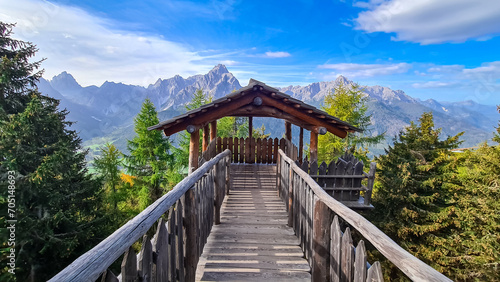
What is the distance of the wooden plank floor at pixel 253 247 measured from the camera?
3557 mm

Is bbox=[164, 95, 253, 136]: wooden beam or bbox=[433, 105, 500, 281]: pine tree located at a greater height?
bbox=[164, 95, 253, 136]: wooden beam

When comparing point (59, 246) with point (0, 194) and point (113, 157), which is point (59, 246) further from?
point (113, 157)

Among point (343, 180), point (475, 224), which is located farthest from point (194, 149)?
point (475, 224)

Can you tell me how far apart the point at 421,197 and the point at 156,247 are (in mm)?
17547

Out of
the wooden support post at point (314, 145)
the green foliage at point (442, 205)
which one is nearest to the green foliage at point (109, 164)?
the wooden support post at point (314, 145)

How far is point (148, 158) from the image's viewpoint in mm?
23359

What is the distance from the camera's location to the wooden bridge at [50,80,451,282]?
1.54 meters

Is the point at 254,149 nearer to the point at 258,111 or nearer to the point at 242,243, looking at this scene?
the point at 258,111

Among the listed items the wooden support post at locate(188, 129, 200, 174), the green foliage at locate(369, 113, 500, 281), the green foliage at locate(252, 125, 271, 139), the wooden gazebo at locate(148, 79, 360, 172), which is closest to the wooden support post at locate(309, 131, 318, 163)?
the wooden gazebo at locate(148, 79, 360, 172)

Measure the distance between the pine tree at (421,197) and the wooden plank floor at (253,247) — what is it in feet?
40.5

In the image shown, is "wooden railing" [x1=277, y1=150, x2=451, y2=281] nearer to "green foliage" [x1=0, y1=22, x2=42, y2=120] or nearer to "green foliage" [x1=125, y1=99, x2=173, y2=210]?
"green foliage" [x1=0, y1=22, x2=42, y2=120]

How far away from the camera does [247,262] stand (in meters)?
3.84

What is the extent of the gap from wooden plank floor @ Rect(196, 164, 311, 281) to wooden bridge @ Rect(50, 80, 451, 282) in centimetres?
2

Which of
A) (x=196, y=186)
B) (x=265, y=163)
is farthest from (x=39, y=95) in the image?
(x=196, y=186)
